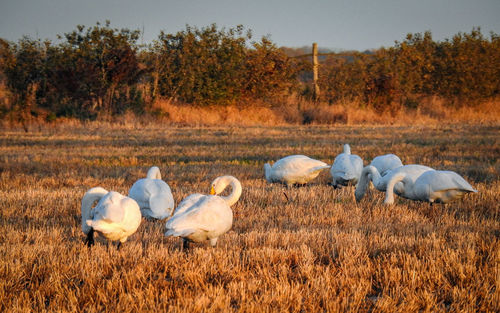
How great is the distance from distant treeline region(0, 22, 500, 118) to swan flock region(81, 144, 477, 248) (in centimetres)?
1628

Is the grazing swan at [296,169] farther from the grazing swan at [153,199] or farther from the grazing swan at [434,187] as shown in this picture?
the grazing swan at [153,199]

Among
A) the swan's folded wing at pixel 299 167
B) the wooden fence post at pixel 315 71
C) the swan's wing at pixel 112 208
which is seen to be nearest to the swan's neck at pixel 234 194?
the swan's wing at pixel 112 208

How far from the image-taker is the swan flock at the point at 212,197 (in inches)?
155

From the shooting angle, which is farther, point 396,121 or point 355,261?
point 396,121

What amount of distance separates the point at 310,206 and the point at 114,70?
18458 millimetres

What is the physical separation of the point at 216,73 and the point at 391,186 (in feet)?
67.4

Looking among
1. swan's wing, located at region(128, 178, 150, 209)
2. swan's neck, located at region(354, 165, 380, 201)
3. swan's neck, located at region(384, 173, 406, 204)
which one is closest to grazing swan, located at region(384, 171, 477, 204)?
swan's neck, located at region(384, 173, 406, 204)

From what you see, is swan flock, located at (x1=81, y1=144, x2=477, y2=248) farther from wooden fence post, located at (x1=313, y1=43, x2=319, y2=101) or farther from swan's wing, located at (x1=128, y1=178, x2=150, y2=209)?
wooden fence post, located at (x1=313, y1=43, x2=319, y2=101)

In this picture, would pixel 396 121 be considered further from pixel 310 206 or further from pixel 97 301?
pixel 97 301

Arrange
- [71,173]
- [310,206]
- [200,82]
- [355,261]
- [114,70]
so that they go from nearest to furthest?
1. [355,261]
2. [310,206]
3. [71,173]
4. [114,70]
5. [200,82]

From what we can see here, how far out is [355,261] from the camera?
389cm

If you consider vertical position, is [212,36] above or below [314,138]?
above

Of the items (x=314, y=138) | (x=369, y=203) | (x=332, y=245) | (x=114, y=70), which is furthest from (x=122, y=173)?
(x=114, y=70)

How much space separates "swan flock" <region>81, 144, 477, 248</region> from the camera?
3.94 m
